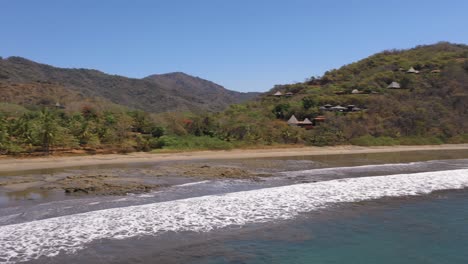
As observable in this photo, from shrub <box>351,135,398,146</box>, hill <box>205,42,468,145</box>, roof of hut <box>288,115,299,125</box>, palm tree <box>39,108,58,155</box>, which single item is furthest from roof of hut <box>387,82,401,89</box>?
palm tree <box>39,108,58,155</box>

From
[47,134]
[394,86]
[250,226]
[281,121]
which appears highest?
[394,86]

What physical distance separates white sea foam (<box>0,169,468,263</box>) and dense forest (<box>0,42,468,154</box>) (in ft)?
68.6

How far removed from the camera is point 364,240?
12281 millimetres

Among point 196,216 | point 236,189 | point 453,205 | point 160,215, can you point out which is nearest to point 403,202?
point 453,205

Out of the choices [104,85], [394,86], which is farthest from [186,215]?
[104,85]

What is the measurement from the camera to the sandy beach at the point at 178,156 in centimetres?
2872

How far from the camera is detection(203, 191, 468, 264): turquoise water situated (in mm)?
10750

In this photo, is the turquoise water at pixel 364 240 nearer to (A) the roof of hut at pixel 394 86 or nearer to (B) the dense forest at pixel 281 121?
(B) the dense forest at pixel 281 121

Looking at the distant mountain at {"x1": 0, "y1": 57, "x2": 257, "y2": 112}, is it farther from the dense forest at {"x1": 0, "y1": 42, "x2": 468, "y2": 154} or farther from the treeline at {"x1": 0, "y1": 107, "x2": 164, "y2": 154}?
the treeline at {"x1": 0, "y1": 107, "x2": 164, "y2": 154}

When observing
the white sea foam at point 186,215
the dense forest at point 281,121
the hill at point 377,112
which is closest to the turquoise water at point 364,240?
the white sea foam at point 186,215

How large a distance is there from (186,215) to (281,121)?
135 feet

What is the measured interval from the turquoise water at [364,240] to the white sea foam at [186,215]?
4.94 feet

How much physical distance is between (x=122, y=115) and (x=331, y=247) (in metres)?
35.0

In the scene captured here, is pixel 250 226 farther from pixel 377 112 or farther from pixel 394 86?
pixel 394 86
